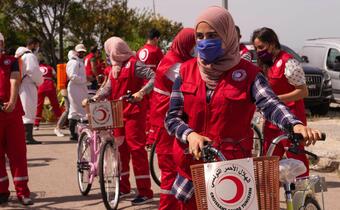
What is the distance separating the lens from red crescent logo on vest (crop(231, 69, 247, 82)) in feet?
11.8

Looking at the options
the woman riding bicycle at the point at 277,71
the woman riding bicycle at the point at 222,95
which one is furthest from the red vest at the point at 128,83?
the woman riding bicycle at the point at 222,95

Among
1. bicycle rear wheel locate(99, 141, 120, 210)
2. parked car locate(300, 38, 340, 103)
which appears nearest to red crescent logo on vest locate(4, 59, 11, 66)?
bicycle rear wheel locate(99, 141, 120, 210)

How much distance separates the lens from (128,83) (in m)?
7.19

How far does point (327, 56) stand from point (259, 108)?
14976 mm

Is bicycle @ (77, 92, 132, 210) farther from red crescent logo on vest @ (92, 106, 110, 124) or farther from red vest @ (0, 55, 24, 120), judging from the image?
red vest @ (0, 55, 24, 120)

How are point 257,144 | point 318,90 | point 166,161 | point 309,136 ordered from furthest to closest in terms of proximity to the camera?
point 318,90 < point 257,144 < point 166,161 < point 309,136

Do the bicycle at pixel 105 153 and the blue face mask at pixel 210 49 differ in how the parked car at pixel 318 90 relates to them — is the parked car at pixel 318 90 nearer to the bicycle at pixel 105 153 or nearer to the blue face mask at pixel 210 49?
the bicycle at pixel 105 153

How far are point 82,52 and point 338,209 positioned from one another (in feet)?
23.7

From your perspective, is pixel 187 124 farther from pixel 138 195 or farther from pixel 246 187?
pixel 138 195

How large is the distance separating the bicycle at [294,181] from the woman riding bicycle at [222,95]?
19 cm

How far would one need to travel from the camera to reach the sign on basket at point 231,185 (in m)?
3.07

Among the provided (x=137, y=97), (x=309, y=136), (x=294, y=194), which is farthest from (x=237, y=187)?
(x=137, y=97)

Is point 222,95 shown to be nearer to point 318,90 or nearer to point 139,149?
point 139,149

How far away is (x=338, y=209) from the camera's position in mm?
6758
